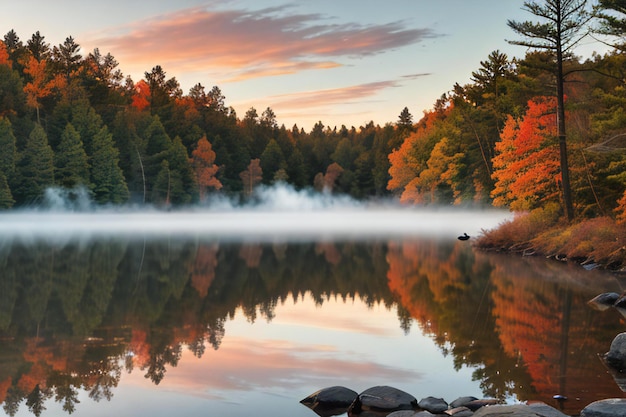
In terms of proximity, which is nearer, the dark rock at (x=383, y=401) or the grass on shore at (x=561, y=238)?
the dark rock at (x=383, y=401)

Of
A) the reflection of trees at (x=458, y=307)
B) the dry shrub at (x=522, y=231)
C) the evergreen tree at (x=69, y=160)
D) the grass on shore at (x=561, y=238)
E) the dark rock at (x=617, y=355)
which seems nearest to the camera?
the reflection of trees at (x=458, y=307)

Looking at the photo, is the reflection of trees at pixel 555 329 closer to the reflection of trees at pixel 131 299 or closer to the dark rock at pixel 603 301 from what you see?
the dark rock at pixel 603 301

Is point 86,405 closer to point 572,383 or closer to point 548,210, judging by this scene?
point 572,383

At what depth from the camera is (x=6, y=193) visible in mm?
76312

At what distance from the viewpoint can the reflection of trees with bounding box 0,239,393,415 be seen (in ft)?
38.8

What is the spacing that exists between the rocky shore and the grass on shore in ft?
66.8

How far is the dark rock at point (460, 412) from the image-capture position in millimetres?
9117

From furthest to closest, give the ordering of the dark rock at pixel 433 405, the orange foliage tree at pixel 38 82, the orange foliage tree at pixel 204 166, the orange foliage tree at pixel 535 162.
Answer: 1. the orange foliage tree at pixel 204 166
2. the orange foliage tree at pixel 38 82
3. the orange foliage tree at pixel 535 162
4. the dark rock at pixel 433 405

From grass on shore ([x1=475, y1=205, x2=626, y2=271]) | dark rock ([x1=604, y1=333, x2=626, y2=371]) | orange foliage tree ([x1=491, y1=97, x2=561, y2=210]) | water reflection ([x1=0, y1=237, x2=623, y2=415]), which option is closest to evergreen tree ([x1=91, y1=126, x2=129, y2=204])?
water reflection ([x1=0, y1=237, x2=623, y2=415])

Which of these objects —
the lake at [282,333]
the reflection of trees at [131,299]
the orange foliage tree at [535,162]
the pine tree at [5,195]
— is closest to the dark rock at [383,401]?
the lake at [282,333]

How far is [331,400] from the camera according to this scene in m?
10.0

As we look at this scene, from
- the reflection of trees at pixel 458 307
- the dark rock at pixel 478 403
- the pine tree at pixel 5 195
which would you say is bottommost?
the reflection of trees at pixel 458 307

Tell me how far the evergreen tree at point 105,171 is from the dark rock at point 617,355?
3258 inches

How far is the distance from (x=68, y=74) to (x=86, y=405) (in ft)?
319
